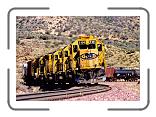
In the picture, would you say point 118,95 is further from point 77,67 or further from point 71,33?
point 71,33

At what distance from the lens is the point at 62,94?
4.85 metres

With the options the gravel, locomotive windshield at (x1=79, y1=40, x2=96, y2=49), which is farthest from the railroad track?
locomotive windshield at (x1=79, y1=40, x2=96, y2=49)

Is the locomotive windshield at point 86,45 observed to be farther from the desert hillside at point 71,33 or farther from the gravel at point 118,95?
the gravel at point 118,95

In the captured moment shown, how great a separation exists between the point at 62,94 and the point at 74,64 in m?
0.17

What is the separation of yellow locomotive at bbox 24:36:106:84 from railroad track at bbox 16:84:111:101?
0.04m

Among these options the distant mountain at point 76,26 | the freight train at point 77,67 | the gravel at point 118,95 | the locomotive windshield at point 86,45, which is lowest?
the gravel at point 118,95

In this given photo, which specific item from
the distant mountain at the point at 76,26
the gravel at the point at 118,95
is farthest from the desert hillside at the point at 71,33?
the gravel at the point at 118,95

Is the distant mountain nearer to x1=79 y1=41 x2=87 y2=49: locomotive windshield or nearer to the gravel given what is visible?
x1=79 y1=41 x2=87 y2=49: locomotive windshield

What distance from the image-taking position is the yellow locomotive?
15.9 ft

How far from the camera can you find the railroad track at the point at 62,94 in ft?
15.9

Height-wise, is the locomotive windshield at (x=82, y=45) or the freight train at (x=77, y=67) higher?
the locomotive windshield at (x=82, y=45)

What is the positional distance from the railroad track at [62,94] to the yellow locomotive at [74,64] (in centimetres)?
4

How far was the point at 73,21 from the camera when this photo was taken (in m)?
4.82
